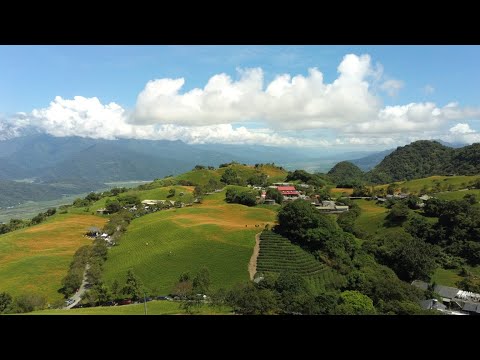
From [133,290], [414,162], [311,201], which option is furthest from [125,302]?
[414,162]

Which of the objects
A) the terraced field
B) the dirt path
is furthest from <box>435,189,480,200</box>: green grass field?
the dirt path

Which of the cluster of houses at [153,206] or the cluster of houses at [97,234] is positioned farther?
the cluster of houses at [153,206]

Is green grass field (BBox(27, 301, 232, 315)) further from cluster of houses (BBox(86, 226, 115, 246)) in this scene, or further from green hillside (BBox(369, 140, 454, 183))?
green hillside (BBox(369, 140, 454, 183))

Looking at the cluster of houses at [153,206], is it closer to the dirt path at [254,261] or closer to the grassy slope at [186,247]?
the grassy slope at [186,247]

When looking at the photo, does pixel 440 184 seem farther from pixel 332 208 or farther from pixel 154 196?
pixel 154 196

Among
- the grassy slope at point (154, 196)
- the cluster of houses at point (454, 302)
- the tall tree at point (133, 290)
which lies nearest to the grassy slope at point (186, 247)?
the tall tree at point (133, 290)
